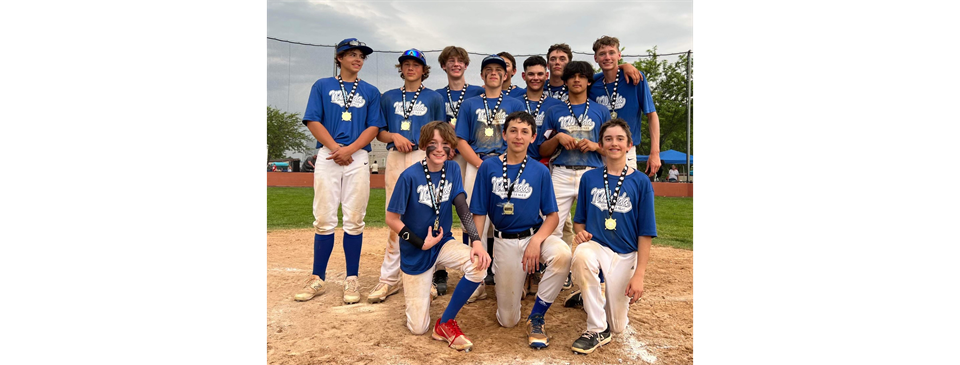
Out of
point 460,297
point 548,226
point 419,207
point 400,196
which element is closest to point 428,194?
point 419,207

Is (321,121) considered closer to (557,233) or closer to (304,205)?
(557,233)

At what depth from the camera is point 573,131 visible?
4.69 meters

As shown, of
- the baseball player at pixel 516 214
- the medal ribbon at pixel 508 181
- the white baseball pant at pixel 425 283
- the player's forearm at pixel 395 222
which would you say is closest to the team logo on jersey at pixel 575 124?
the baseball player at pixel 516 214

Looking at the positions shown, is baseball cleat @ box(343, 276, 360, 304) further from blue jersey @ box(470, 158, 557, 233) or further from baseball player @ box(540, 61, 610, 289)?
baseball player @ box(540, 61, 610, 289)

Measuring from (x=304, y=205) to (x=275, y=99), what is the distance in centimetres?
771

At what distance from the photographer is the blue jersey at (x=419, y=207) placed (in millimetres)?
3830

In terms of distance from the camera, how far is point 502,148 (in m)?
4.84

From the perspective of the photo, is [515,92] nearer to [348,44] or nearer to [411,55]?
[411,55]

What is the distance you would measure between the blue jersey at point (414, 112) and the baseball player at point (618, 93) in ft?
5.30

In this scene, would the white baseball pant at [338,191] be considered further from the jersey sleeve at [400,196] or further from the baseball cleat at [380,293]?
the jersey sleeve at [400,196]

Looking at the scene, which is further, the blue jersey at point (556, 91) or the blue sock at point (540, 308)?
the blue jersey at point (556, 91)

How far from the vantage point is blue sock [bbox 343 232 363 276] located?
4.70m

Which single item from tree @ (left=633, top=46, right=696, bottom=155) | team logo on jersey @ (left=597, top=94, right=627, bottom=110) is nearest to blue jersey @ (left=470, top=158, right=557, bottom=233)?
team logo on jersey @ (left=597, top=94, right=627, bottom=110)

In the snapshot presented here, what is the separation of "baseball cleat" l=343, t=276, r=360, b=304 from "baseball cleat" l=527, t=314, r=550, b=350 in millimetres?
1686
